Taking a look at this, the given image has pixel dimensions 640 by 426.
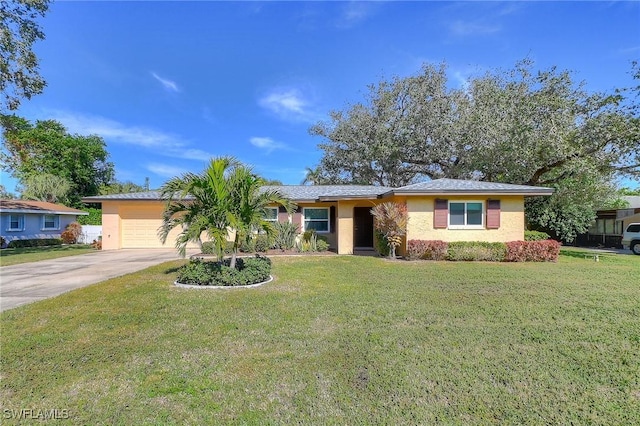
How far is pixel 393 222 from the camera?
1191 centimetres

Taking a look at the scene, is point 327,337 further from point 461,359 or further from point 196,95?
point 196,95

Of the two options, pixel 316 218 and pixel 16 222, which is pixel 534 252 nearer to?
pixel 316 218

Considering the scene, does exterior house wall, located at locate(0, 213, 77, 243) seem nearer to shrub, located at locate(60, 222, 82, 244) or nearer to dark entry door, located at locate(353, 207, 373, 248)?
shrub, located at locate(60, 222, 82, 244)

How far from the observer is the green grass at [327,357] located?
2.64 metres

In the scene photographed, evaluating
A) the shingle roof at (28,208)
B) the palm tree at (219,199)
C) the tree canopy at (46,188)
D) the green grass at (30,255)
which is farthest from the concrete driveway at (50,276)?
the tree canopy at (46,188)

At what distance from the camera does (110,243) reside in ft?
54.1

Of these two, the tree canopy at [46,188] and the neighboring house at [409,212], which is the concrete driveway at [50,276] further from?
the tree canopy at [46,188]

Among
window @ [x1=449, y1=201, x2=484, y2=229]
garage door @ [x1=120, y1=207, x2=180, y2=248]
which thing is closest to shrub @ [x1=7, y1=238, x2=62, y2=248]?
garage door @ [x1=120, y1=207, x2=180, y2=248]

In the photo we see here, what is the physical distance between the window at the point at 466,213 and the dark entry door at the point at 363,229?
170 inches

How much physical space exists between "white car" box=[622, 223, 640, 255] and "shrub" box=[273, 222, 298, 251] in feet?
60.9

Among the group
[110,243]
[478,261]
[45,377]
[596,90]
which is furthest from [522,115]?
[110,243]

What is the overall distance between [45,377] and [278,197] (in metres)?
5.52

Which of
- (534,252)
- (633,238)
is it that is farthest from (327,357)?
(633,238)

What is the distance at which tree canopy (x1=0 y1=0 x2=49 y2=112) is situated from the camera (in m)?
13.2
